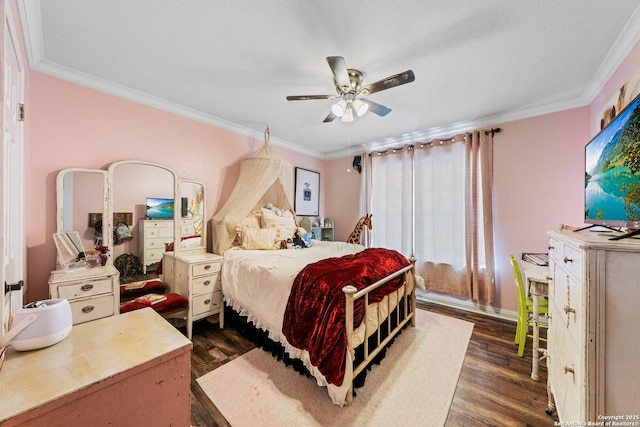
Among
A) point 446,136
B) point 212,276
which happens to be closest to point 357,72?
point 446,136

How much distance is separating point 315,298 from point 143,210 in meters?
2.19

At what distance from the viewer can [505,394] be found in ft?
5.75

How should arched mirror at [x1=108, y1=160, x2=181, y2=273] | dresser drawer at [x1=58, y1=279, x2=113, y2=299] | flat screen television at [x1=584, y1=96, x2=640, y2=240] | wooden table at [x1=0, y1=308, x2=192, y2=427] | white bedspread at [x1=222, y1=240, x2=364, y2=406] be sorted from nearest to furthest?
wooden table at [x1=0, y1=308, x2=192, y2=427] < flat screen television at [x1=584, y1=96, x2=640, y2=240] < dresser drawer at [x1=58, y1=279, x2=113, y2=299] < white bedspread at [x1=222, y1=240, x2=364, y2=406] < arched mirror at [x1=108, y1=160, x2=181, y2=273]

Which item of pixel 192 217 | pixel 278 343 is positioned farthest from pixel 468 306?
pixel 192 217

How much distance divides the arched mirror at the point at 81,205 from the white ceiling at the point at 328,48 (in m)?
0.91

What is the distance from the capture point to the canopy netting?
299 cm

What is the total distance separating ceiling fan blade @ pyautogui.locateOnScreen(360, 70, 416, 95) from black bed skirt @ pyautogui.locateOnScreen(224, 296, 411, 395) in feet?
6.51

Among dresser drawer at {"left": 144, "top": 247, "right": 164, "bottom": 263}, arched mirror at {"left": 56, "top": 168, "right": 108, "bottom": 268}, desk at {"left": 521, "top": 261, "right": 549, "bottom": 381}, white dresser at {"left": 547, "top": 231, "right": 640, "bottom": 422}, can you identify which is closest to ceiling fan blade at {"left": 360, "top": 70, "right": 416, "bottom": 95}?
white dresser at {"left": 547, "top": 231, "right": 640, "bottom": 422}

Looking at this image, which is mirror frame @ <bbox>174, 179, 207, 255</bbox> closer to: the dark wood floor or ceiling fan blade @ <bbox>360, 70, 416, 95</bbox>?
the dark wood floor

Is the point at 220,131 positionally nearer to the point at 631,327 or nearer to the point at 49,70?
the point at 49,70

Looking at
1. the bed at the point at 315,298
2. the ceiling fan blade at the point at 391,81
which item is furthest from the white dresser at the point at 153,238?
the ceiling fan blade at the point at 391,81

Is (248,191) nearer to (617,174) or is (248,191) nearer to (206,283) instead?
(206,283)

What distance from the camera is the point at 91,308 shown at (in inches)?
76.0

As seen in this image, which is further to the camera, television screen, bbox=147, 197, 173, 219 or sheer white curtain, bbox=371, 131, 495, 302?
sheer white curtain, bbox=371, 131, 495, 302
